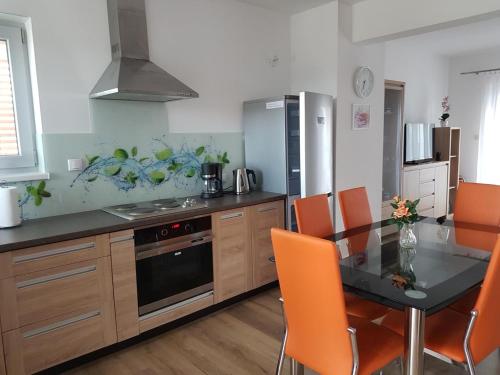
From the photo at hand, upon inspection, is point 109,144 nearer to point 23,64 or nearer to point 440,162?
point 23,64

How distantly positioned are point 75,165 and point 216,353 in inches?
62.7

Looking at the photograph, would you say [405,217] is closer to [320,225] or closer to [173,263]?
[320,225]

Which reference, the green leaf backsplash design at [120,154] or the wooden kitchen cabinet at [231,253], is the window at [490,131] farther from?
the green leaf backsplash design at [120,154]

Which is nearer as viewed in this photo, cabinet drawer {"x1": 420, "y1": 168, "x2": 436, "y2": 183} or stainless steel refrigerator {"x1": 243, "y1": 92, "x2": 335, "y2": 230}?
stainless steel refrigerator {"x1": 243, "y1": 92, "x2": 335, "y2": 230}

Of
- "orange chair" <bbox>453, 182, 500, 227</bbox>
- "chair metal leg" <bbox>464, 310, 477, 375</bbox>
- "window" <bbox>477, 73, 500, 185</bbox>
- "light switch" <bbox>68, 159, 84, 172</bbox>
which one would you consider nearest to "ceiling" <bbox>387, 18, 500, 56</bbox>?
"window" <bbox>477, 73, 500, 185</bbox>

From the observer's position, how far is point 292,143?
10.9ft

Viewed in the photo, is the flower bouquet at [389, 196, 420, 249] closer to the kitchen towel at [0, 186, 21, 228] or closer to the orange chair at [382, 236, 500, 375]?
the orange chair at [382, 236, 500, 375]

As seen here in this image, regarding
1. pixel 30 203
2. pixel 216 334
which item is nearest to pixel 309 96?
pixel 216 334

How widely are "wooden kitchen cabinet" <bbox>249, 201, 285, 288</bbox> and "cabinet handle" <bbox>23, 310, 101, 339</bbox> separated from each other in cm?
132

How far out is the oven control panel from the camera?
8.00ft

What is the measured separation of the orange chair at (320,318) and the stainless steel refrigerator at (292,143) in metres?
1.75

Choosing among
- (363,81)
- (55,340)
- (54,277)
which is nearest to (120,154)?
(54,277)

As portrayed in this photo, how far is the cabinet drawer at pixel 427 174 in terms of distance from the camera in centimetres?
539

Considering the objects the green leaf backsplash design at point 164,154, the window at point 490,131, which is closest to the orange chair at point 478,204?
the green leaf backsplash design at point 164,154
